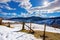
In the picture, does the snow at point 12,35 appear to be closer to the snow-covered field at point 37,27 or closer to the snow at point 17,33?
the snow at point 17,33

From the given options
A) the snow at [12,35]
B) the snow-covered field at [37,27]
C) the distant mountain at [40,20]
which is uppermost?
the distant mountain at [40,20]

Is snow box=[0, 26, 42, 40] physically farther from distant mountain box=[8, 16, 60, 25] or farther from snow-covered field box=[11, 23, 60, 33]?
distant mountain box=[8, 16, 60, 25]

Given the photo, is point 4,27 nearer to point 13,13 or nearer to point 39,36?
point 13,13

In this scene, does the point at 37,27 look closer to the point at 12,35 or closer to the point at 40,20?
the point at 40,20

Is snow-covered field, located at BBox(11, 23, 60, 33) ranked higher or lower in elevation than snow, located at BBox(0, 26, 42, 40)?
higher

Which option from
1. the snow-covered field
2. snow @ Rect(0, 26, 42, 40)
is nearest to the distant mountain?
the snow-covered field

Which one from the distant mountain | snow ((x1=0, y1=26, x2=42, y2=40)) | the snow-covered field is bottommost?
snow ((x1=0, y1=26, x2=42, y2=40))

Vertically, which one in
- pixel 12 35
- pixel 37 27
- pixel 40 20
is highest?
pixel 40 20

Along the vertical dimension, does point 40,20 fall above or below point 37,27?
above

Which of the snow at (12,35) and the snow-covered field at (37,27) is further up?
the snow-covered field at (37,27)

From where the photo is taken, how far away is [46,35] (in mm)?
2117

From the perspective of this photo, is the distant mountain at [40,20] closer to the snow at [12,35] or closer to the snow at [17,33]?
the snow at [17,33]

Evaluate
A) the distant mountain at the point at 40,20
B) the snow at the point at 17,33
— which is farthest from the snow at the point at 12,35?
the distant mountain at the point at 40,20

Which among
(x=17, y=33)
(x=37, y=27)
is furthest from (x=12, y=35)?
(x=37, y=27)
